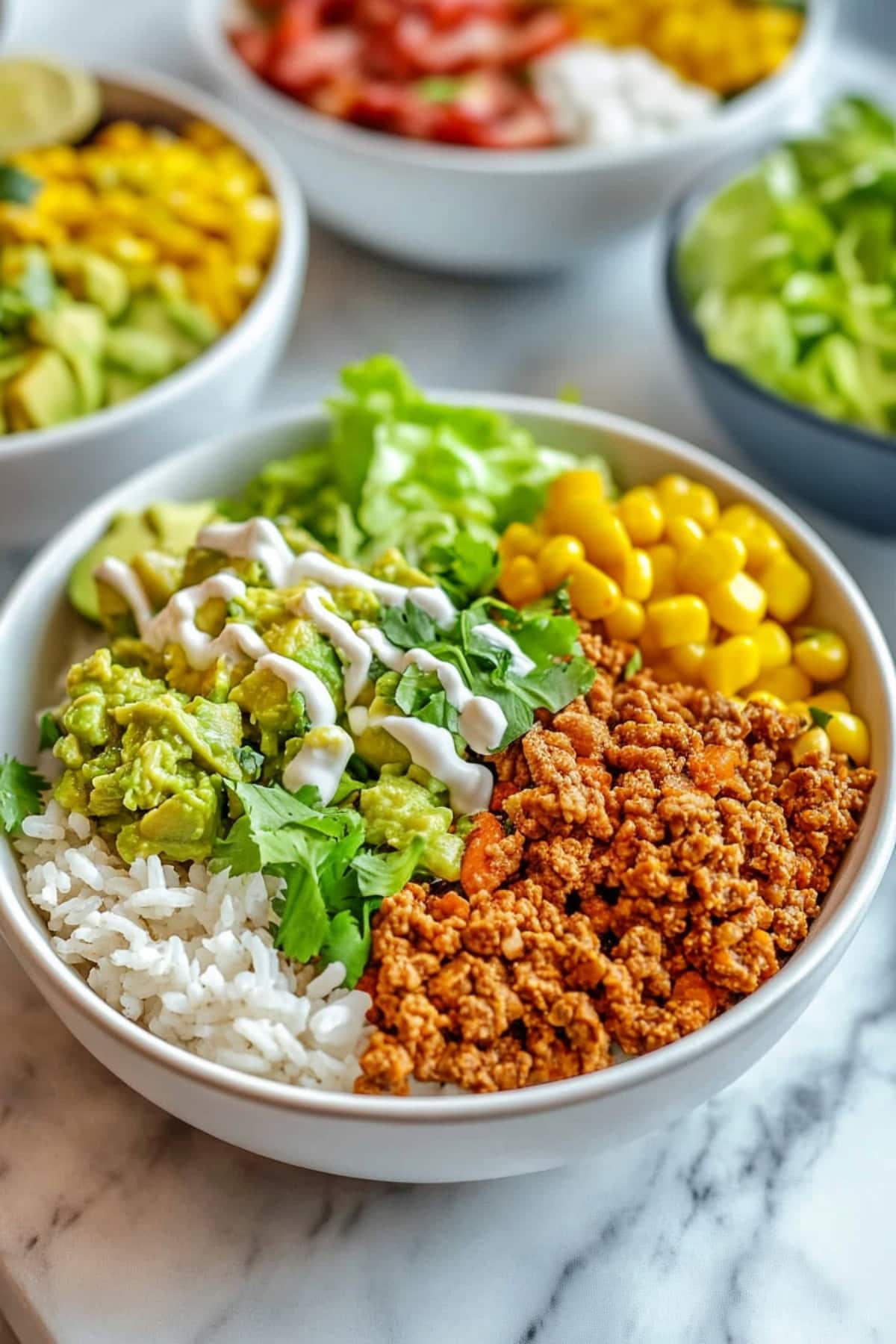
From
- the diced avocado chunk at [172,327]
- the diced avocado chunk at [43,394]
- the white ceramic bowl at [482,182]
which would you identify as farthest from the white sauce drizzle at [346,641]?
the white ceramic bowl at [482,182]

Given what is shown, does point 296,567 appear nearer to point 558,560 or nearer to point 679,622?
point 558,560

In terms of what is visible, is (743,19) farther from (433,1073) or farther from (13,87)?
(433,1073)

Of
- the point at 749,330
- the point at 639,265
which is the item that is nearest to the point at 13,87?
the point at 639,265

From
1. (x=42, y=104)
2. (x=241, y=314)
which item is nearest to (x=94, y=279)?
(x=241, y=314)

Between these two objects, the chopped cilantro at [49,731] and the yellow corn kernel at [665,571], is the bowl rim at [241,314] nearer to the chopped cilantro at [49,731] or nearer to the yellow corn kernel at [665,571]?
the chopped cilantro at [49,731]

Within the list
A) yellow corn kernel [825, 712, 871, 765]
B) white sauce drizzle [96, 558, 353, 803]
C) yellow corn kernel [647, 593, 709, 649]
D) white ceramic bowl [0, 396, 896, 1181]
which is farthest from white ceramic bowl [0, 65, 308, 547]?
yellow corn kernel [825, 712, 871, 765]

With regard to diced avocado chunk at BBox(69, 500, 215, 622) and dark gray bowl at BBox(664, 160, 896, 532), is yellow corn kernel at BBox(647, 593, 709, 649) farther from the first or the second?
diced avocado chunk at BBox(69, 500, 215, 622)
